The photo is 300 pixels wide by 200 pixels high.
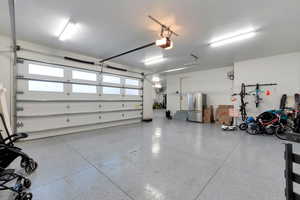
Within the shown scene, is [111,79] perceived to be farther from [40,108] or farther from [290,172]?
[290,172]

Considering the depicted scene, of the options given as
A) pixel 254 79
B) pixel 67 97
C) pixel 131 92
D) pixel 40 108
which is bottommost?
pixel 40 108

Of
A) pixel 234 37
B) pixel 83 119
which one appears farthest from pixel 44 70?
pixel 234 37

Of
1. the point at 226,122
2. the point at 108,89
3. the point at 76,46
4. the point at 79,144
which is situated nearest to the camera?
the point at 79,144

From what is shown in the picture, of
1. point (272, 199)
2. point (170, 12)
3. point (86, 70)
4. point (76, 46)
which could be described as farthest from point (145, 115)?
point (272, 199)

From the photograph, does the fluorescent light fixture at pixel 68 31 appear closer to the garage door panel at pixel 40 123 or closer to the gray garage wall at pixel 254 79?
the garage door panel at pixel 40 123

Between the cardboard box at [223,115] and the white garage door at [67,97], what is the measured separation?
15.8 feet

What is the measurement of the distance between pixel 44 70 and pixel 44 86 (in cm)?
54

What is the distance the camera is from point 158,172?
2088mm

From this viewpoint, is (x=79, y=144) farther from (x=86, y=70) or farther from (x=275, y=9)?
(x=275, y=9)

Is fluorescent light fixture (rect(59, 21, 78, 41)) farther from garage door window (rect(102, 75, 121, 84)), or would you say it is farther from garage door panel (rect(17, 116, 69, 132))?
garage door panel (rect(17, 116, 69, 132))

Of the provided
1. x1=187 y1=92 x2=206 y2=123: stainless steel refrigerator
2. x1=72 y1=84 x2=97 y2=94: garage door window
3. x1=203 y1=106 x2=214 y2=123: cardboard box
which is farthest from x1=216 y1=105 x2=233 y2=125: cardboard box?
x1=72 y1=84 x2=97 y2=94: garage door window

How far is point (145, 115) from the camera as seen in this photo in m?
7.55

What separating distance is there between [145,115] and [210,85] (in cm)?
431

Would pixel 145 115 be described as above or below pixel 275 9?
below
